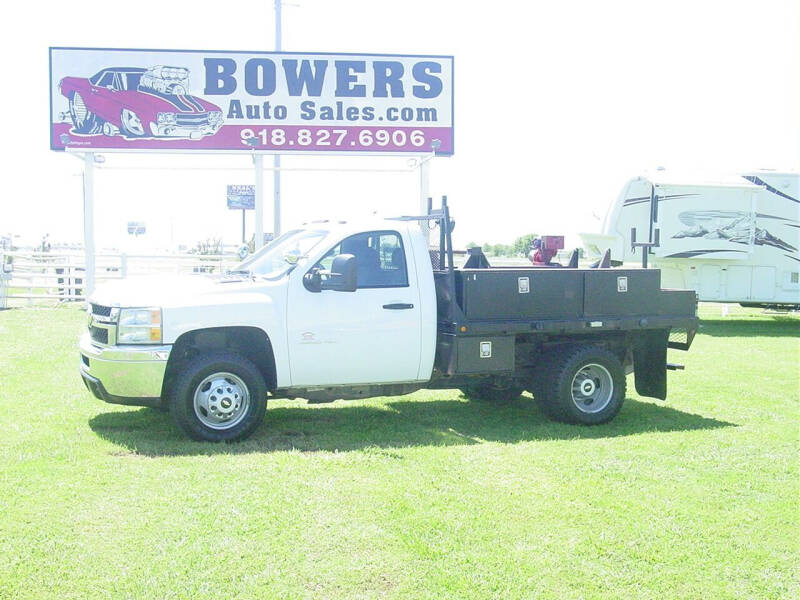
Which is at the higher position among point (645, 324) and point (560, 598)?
point (645, 324)

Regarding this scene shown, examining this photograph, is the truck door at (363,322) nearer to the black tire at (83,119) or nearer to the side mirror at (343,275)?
the side mirror at (343,275)

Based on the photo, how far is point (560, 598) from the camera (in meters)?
4.34

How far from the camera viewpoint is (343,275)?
7504mm

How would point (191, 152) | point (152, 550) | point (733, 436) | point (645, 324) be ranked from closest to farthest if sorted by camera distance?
point (152, 550)
point (733, 436)
point (645, 324)
point (191, 152)

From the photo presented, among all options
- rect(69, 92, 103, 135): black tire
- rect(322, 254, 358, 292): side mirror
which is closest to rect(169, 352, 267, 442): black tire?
rect(322, 254, 358, 292): side mirror

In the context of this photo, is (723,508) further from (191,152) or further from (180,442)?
(191,152)

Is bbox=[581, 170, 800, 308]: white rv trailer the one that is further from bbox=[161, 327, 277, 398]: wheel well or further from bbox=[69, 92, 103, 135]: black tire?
bbox=[161, 327, 277, 398]: wheel well

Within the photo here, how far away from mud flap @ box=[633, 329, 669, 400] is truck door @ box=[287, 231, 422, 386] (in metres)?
2.75

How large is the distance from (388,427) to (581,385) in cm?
200

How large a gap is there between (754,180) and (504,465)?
50.6ft

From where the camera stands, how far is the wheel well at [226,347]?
7578 mm

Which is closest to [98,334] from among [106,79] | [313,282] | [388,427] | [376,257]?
[313,282]

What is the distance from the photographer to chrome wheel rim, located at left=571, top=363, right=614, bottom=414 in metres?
8.72

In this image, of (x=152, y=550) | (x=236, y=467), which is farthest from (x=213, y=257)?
(x=152, y=550)
